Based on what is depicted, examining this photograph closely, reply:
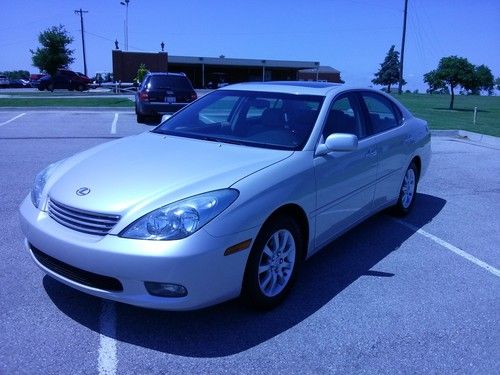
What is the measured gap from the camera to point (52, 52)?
130 ft

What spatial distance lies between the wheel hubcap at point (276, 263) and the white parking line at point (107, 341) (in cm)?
101

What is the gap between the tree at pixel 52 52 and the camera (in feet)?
128

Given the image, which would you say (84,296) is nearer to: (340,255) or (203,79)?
(340,255)

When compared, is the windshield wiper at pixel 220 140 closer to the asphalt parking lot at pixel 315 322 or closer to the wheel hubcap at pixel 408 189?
the asphalt parking lot at pixel 315 322

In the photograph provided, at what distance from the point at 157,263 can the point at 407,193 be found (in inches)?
152

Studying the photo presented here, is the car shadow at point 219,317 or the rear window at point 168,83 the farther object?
the rear window at point 168,83

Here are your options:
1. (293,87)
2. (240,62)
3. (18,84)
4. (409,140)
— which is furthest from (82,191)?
(18,84)

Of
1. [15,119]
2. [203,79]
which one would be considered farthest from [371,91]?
[203,79]

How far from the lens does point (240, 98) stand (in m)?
4.53

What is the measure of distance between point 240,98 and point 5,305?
2617mm

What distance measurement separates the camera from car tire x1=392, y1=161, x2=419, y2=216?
554 centimetres

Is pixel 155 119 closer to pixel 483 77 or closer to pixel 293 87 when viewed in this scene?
pixel 293 87

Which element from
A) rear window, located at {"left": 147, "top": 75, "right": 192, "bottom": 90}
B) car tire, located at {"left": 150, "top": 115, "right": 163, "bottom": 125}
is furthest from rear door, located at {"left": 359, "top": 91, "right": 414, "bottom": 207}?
car tire, located at {"left": 150, "top": 115, "right": 163, "bottom": 125}

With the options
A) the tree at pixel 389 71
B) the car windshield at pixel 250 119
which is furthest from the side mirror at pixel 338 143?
the tree at pixel 389 71
